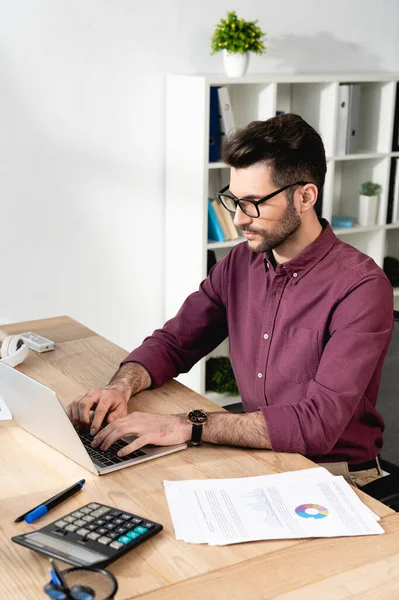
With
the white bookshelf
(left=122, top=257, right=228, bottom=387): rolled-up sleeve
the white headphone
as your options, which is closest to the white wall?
the white bookshelf

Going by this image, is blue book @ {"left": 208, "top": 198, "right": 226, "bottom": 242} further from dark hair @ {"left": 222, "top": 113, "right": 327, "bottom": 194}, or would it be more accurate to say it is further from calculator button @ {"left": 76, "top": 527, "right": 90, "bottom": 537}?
calculator button @ {"left": 76, "top": 527, "right": 90, "bottom": 537}

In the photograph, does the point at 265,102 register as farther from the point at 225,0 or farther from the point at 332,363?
the point at 332,363

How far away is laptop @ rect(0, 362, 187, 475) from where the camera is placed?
1.48 metres

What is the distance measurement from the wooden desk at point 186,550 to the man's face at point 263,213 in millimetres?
548

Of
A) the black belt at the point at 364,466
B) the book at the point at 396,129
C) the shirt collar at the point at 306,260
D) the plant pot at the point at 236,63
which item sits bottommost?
the black belt at the point at 364,466

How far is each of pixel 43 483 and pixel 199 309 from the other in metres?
0.80

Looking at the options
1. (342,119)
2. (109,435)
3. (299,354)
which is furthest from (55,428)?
(342,119)

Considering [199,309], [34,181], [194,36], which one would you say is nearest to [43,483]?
[199,309]

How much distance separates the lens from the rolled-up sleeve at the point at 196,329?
210 centimetres

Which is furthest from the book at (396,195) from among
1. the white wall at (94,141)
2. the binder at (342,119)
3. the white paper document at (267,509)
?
the white paper document at (267,509)

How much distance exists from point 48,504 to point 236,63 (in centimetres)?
255

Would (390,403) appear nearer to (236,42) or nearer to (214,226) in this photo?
(214,226)

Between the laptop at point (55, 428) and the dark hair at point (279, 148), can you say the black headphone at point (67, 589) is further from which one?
the dark hair at point (279, 148)

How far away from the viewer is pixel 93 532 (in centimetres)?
124
